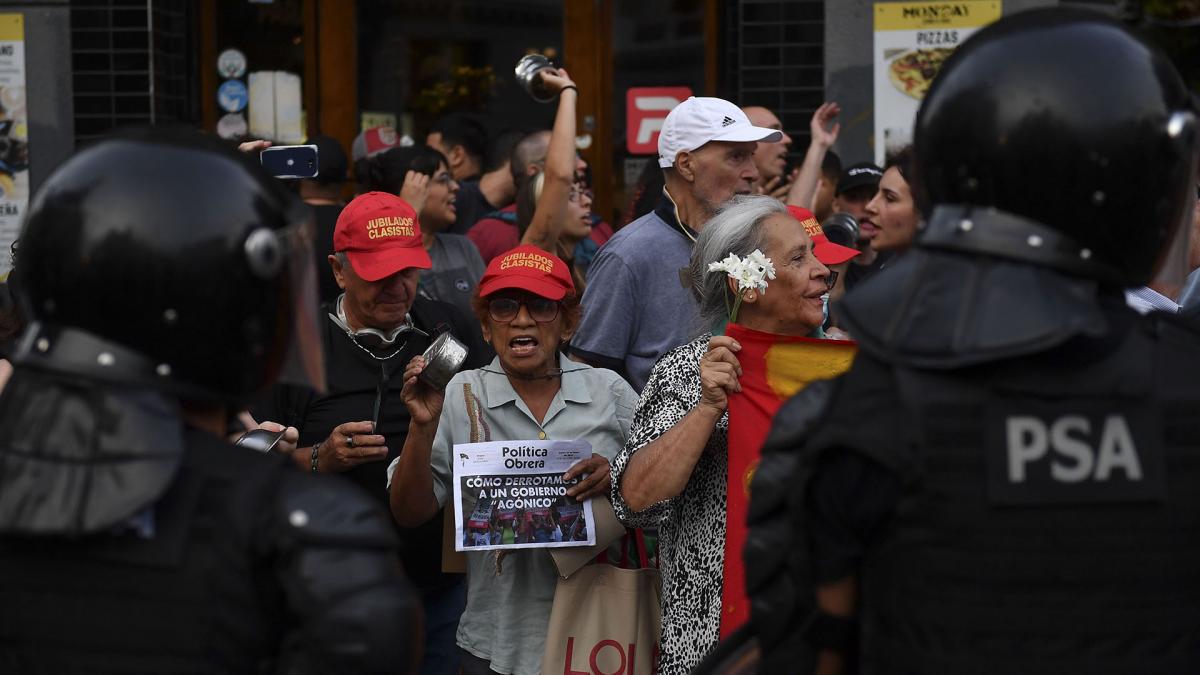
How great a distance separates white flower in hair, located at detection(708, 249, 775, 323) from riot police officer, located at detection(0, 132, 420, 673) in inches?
76.0

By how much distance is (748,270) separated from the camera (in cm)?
396

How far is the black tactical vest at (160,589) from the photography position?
207cm

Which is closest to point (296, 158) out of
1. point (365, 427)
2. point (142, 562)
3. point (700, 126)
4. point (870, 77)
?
point (365, 427)

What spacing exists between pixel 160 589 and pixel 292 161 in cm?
279

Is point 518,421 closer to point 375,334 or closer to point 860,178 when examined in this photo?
point 375,334

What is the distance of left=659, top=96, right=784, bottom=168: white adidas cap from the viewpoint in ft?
17.1

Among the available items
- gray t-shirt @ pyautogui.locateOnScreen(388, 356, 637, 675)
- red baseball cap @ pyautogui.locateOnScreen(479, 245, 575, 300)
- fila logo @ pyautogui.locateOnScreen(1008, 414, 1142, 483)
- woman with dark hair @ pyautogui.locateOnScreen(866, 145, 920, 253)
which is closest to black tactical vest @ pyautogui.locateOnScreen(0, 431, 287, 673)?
fila logo @ pyautogui.locateOnScreen(1008, 414, 1142, 483)

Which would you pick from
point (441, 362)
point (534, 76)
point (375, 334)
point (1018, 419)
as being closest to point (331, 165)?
point (534, 76)

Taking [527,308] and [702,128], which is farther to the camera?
[702,128]

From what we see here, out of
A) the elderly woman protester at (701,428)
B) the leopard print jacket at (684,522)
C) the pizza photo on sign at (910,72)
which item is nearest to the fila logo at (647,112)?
the pizza photo on sign at (910,72)

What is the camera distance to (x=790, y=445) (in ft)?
7.18

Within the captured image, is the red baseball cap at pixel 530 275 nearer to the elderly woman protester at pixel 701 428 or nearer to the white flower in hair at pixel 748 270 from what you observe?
A: the elderly woman protester at pixel 701 428

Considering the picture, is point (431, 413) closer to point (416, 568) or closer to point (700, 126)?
point (416, 568)

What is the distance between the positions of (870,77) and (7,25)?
14.8ft
